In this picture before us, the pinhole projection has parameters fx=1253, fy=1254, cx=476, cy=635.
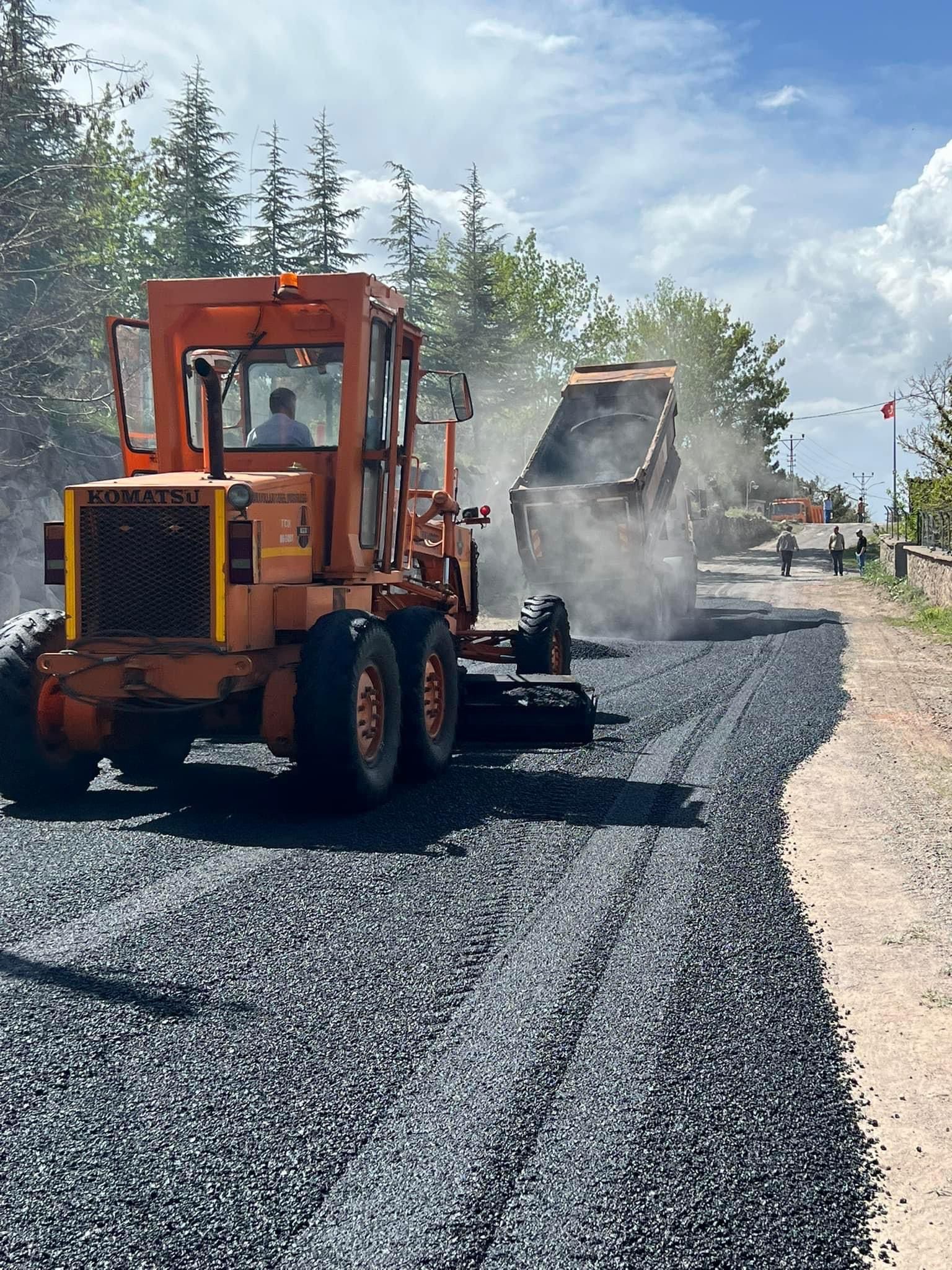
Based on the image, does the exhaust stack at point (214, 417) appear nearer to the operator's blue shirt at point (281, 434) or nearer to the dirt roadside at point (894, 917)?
the operator's blue shirt at point (281, 434)

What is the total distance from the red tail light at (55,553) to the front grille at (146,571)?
25 centimetres

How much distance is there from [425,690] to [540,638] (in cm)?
322

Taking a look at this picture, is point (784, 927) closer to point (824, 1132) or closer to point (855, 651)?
point (824, 1132)

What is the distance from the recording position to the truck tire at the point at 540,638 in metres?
11.4

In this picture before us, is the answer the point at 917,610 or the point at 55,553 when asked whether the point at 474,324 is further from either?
the point at 55,553

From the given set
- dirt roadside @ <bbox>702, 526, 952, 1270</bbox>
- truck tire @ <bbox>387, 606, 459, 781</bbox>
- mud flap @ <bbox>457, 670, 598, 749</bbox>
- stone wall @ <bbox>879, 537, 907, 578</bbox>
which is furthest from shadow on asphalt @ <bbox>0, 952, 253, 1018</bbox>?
stone wall @ <bbox>879, 537, 907, 578</bbox>

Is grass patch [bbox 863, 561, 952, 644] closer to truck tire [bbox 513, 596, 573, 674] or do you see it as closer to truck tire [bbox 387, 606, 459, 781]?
truck tire [bbox 513, 596, 573, 674]

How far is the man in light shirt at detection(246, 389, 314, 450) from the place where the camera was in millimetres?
8227

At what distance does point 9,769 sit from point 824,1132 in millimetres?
5421

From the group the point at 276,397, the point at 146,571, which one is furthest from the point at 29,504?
the point at 146,571

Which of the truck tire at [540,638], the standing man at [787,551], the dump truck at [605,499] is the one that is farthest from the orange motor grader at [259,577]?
the standing man at [787,551]

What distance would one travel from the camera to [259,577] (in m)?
7.29

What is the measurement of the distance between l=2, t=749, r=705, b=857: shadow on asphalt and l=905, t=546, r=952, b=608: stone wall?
1540cm

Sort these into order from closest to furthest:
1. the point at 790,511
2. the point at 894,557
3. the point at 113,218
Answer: the point at 894,557, the point at 113,218, the point at 790,511
